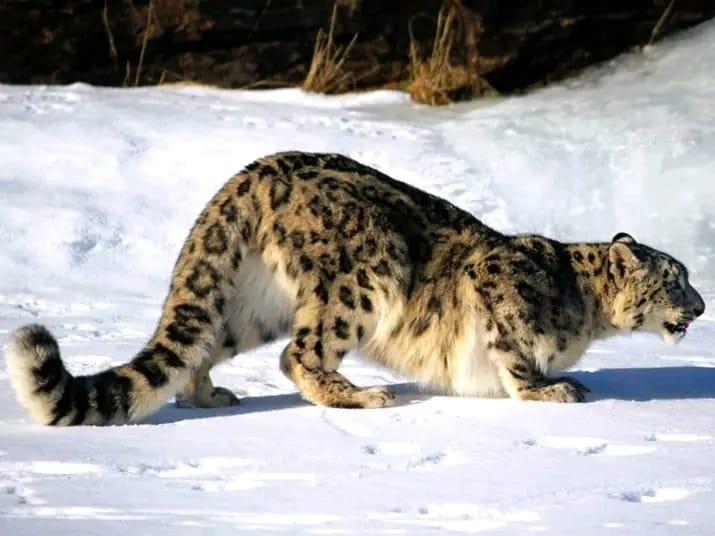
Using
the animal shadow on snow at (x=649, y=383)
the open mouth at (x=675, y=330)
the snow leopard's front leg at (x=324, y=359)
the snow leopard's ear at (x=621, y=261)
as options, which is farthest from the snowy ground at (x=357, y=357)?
the snow leopard's ear at (x=621, y=261)

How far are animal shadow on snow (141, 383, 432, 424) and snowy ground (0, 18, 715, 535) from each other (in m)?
0.02

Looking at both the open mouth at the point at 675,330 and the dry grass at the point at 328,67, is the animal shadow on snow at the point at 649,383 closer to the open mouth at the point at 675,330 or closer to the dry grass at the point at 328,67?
the open mouth at the point at 675,330

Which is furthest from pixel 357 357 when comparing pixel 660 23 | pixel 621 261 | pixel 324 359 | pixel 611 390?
pixel 660 23

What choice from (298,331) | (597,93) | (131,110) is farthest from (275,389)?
(597,93)

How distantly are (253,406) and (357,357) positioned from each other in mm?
647

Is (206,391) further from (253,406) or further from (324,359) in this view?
(324,359)

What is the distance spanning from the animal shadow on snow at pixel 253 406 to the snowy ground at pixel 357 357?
20 millimetres

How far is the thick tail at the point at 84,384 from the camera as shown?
19.1ft

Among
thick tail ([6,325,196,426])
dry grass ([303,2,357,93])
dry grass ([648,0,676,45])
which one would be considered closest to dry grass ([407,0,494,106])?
dry grass ([303,2,357,93])

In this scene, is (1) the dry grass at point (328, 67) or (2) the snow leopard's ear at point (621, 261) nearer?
(2) the snow leopard's ear at point (621, 261)

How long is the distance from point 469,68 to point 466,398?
626 cm

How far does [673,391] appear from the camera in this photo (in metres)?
7.12

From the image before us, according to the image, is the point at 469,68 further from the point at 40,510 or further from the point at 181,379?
the point at 40,510

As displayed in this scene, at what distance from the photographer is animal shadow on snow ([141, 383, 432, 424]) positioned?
253 inches
